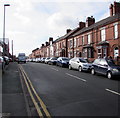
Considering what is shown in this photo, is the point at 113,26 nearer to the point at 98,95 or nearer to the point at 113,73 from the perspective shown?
the point at 113,73

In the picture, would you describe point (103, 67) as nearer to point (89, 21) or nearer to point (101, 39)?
point (101, 39)

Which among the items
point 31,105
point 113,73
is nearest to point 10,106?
point 31,105

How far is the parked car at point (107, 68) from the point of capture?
42.3 feet

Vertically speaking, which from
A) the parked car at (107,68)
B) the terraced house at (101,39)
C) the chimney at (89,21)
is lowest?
the parked car at (107,68)

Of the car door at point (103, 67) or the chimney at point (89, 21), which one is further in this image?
the chimney at point (89, 21)

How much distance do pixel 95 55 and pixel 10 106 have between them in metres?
26.3

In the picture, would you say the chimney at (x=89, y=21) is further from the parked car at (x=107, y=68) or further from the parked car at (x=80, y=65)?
the parked car at (x=107, y=68)

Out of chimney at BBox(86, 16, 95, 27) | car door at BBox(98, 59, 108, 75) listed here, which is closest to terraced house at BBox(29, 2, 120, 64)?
chimney at BBox(86, 16, 95, 27)

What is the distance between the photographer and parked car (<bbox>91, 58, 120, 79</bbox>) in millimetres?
12883

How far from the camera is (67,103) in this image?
620 cm

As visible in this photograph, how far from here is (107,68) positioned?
44.5ft

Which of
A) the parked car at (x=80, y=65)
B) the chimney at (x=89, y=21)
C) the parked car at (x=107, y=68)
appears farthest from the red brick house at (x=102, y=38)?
the parked car at (x=107, y=68)

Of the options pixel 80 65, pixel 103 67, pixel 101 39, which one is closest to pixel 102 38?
pixel 101 39

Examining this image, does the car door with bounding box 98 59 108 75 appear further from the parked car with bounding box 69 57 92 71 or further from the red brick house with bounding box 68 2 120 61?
the red brick house with bounding box 68 2 120 61
